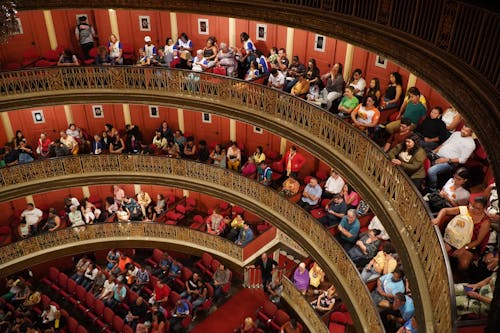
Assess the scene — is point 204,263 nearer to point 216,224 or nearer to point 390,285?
point 216,224

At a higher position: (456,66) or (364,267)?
(456,66)

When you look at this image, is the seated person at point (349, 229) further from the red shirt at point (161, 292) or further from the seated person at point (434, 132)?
the red shirt at point (161, 292)

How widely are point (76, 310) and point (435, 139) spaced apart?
14.5 metres

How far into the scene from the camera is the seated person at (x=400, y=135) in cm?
1010

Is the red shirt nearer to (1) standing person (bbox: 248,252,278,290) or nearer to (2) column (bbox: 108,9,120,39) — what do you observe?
(1) standing person (bbox: 248,252,278,290)

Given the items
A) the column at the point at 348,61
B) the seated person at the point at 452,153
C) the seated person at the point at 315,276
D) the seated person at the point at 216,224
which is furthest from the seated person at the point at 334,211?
the seated person at the point at 216,224

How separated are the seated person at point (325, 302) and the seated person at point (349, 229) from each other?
2154mm

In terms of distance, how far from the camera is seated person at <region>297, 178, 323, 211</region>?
45.0ft

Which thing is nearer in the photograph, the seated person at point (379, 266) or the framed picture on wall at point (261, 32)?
the seated person at point (379, 266)

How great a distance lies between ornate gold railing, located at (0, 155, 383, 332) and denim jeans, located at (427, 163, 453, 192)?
15.3ft

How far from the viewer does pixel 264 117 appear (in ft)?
47.0

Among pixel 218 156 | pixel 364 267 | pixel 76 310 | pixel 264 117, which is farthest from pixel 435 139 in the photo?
pixel 76 310

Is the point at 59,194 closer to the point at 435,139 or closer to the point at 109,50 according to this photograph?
the point at 109,50

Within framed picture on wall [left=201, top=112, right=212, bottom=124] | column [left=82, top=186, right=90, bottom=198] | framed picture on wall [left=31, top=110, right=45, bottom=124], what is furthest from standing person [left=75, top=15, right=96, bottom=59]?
column [left=82, top=186, right=90, bottom=198]
